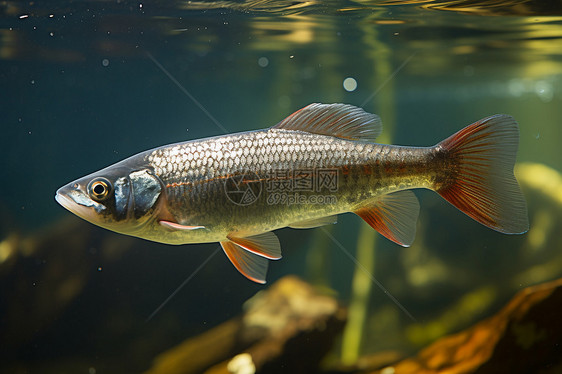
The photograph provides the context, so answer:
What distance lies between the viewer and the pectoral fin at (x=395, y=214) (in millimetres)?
3023

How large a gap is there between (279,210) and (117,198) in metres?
1.22

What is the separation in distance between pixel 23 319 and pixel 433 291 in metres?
8.49

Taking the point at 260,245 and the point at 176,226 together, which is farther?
the point at 260,245

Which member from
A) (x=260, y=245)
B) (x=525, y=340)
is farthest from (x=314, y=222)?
(x=525, y=340)

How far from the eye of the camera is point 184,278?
7.88 metres

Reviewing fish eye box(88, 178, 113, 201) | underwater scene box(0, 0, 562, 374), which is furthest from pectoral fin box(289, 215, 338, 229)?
fish eye box(88, 178, 113, 201)

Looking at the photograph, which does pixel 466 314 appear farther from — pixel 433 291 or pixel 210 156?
pixel 210 156

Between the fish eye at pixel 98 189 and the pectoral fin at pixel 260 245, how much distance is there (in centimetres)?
96

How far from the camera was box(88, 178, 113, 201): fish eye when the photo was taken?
272cm

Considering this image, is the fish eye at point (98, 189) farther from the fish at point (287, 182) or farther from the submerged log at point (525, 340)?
the submerged log at point (525, 340)

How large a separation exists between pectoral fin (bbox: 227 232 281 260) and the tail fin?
4.61 ft

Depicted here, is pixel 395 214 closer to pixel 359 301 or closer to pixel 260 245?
pixel 260 245

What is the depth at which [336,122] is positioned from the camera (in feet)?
10.0

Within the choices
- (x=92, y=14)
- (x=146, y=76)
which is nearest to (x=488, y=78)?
(x=146, y=76)
